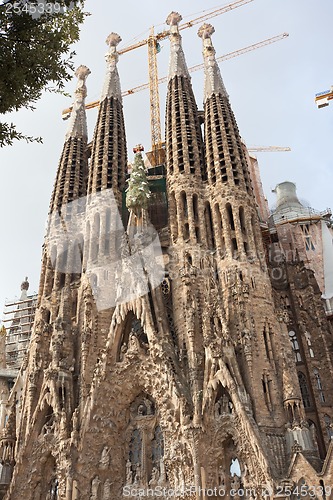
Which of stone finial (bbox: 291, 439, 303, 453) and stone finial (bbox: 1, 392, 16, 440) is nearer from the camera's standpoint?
stone finial (bbox: 291, 439, 303, 453)

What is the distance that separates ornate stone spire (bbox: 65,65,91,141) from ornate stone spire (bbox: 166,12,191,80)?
21.7ft

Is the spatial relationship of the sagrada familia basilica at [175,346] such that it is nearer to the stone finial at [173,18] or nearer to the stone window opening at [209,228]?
the stone window opening at [209,228]

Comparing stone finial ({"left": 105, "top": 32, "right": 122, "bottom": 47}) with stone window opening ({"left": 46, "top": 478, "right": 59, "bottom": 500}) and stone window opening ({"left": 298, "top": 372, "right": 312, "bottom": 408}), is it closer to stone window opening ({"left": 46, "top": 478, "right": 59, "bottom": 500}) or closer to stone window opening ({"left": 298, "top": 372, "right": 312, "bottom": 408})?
stone window opening ({"left": 298, "top": 372, "right": 312, "bottom": 408})

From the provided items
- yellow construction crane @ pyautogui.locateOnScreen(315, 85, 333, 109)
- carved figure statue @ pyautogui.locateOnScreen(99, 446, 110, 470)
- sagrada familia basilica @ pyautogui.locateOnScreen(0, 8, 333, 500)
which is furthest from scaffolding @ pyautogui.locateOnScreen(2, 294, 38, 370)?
yellow construction crane @ pyautogui.locateOnScreen(315, 85, 333, 109)

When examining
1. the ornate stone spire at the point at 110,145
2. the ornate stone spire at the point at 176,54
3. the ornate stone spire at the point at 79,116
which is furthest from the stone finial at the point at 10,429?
the ornate stone spire at the point at 176,54

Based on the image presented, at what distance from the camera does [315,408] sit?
73.9ft

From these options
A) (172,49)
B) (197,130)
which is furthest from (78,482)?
(172,49)

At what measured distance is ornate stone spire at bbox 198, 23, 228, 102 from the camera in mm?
31095

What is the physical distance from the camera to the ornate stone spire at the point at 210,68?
31.1 meters

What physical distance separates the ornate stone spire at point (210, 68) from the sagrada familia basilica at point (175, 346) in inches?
7.1

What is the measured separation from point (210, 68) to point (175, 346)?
19.5m

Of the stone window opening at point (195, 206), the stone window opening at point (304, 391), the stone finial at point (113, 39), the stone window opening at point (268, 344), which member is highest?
the stone finial at point (113, 39)

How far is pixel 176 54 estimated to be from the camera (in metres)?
35.4

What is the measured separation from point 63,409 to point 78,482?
10.1 feet
